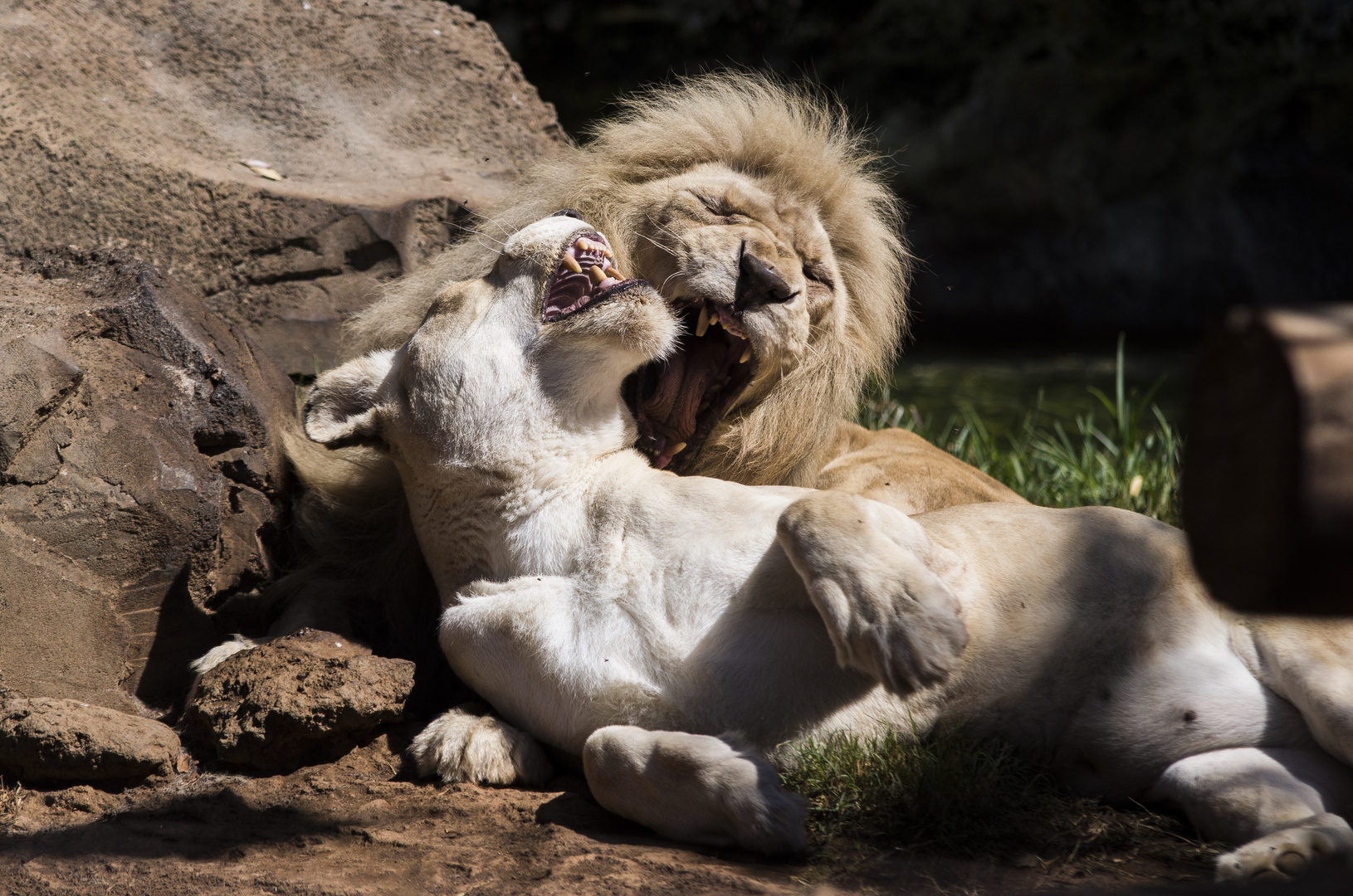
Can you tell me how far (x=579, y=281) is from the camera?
121 inches

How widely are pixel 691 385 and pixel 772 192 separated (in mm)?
724

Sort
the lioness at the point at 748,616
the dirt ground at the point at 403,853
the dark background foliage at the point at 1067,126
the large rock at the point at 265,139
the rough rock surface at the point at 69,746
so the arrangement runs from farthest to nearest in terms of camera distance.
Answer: the dark background foliage at the point at 1067,126 → the large rock at the point at 265,139 → the rough rock surface at the point at 69,746 → the lioness at the point at 748,616 → the dirt ground at the point at 403,853

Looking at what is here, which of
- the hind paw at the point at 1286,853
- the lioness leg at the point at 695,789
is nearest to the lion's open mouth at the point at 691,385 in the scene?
the lioness leg at the point at 695,789

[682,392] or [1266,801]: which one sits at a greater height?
[682,392]

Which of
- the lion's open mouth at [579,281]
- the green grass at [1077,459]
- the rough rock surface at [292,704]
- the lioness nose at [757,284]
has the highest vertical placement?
the lion's open mouth at [579,281]

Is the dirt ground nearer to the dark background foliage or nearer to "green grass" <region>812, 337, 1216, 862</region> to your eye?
"green grass" <region>812, 337, 1216, 862</region>

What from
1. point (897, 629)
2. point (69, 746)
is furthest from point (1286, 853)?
point (69, 746)

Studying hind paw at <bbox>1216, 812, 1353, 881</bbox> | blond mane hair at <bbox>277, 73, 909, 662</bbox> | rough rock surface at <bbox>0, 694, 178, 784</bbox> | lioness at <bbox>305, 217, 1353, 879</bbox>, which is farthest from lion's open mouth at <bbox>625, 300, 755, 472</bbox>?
hind paw at <bbox>1216, 812, 1353, 881</bbox>

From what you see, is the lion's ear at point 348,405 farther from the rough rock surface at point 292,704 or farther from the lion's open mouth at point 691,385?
the lion's open mouth at point 691,385

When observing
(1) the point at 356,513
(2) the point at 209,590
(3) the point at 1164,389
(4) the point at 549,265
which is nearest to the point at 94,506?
(2) the point at 209,590

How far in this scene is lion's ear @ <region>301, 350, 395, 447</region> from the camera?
3.03 meters

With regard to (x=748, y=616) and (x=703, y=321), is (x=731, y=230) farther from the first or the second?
(x=748, y=616)

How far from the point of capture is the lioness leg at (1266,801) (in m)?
2.09

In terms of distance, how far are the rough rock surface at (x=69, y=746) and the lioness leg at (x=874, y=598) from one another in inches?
64.1
